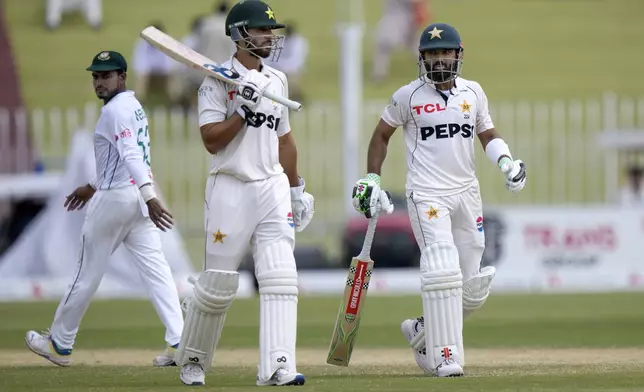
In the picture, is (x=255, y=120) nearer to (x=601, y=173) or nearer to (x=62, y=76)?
(x=601, y=173)

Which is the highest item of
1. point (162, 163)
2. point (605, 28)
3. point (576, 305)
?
point (605, 28)

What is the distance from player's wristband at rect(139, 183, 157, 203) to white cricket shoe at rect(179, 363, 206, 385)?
908mm

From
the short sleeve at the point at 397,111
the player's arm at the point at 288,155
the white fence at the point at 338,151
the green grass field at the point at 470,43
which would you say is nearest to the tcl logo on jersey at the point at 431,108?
the short sleeve at the point at 397,111

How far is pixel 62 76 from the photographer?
24.3 meters

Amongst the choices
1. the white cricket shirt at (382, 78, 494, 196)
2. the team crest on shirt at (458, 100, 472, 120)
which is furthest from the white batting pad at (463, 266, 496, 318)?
the team crest on shirt at (458, 100, 472, 120)

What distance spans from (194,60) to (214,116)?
12.1 inches

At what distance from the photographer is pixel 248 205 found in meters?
7.33

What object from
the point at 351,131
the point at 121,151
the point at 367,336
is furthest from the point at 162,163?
the point at 121,151

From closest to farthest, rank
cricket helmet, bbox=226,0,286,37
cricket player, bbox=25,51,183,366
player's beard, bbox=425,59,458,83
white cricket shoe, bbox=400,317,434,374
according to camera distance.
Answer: cricket helmet, bbox=226,0,286,37
player's beard, bbox=425,59,458,83
white cricket shoe, bbox=400,317,434,374
cricket player, bbox=25,51,183,366

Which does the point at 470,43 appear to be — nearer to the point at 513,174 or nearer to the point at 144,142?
the point at 144,142

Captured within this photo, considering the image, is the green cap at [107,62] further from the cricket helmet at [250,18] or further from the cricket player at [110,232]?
the cricket helmet at [250,18]

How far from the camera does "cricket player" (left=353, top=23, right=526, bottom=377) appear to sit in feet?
25.6

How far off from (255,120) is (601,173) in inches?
500

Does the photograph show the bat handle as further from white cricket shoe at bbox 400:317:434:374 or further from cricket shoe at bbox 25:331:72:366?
cricket shoe at bbox 25:331:72:366
